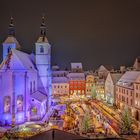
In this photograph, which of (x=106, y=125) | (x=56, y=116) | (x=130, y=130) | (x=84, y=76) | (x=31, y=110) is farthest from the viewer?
(x=84, y=76)

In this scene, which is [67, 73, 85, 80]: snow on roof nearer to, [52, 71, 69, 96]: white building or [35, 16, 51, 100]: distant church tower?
[52, 71, 69, 96]: white building

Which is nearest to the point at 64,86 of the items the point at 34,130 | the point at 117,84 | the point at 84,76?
the point at 84,76

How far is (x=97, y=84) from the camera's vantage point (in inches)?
3570

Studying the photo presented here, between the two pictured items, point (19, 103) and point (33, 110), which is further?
point (33, 110)

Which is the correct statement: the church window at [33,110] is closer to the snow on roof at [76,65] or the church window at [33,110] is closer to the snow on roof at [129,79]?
the snow on roof at [129,79]

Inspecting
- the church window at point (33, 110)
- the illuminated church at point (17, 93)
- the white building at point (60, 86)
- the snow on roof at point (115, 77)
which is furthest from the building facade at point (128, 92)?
the white building at point (60, 86)

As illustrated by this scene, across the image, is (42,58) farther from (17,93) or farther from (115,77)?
(115,77)

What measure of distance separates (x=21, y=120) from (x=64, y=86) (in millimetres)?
50902

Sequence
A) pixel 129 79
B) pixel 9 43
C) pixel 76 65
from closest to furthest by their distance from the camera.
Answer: pixel 129 79 < pixel 9 43 < pixel 76 65

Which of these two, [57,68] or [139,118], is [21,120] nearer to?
[139,118]

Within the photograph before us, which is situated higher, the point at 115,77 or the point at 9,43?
the point at 9,43

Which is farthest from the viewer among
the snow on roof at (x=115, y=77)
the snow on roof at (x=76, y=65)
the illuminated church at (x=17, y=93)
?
the snow on roof at (x=76, y=65)

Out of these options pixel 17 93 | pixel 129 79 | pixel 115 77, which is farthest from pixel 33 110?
pixel 115 77

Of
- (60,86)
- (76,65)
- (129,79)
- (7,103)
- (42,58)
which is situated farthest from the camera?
(76,65)
